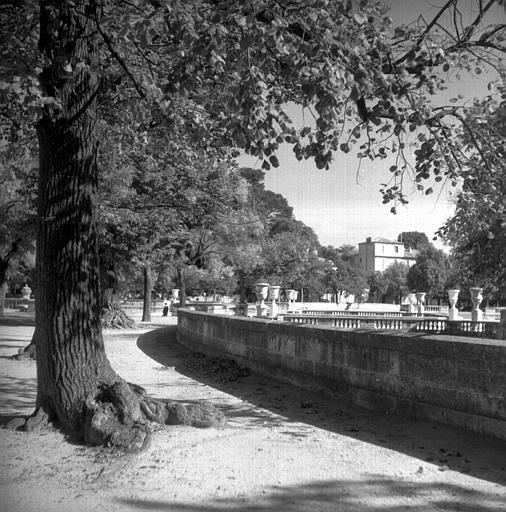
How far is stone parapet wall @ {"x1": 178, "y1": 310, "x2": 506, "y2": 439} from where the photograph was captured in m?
6.28

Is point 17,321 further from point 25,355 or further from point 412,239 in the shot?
point 412,239

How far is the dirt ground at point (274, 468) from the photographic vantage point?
460cm

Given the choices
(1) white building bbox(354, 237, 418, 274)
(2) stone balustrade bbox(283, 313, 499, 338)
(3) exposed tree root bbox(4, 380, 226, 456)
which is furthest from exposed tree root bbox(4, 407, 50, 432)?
(1) white building bbox(354, 237, 418, 274)

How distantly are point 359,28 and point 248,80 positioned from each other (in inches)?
57.5

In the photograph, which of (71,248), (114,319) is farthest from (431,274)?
(71,248)

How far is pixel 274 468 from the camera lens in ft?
17.8

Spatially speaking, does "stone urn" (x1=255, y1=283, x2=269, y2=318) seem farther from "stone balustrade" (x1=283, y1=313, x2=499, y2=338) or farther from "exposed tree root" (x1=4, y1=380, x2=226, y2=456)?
"exposed tree root" (x1=4, y1=380, x2=226, y2=456)

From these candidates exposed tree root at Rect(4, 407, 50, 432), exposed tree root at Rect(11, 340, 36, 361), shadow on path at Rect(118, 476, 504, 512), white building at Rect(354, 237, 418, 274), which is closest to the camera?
shadow on path at Rect(118, 476, 504, 512)

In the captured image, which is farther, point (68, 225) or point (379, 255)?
point (379, 255)

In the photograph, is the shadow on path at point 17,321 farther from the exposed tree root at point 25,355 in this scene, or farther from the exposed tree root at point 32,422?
the exposed tree root at point 32,422

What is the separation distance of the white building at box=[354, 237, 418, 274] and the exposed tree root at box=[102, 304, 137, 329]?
12025 centimetres

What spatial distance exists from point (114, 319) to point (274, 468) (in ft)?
72.8

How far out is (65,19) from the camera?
6938 millimetres

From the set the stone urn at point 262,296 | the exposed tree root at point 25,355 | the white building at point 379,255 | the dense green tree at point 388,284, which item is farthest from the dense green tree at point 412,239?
the exposed tree root at point 25,355
